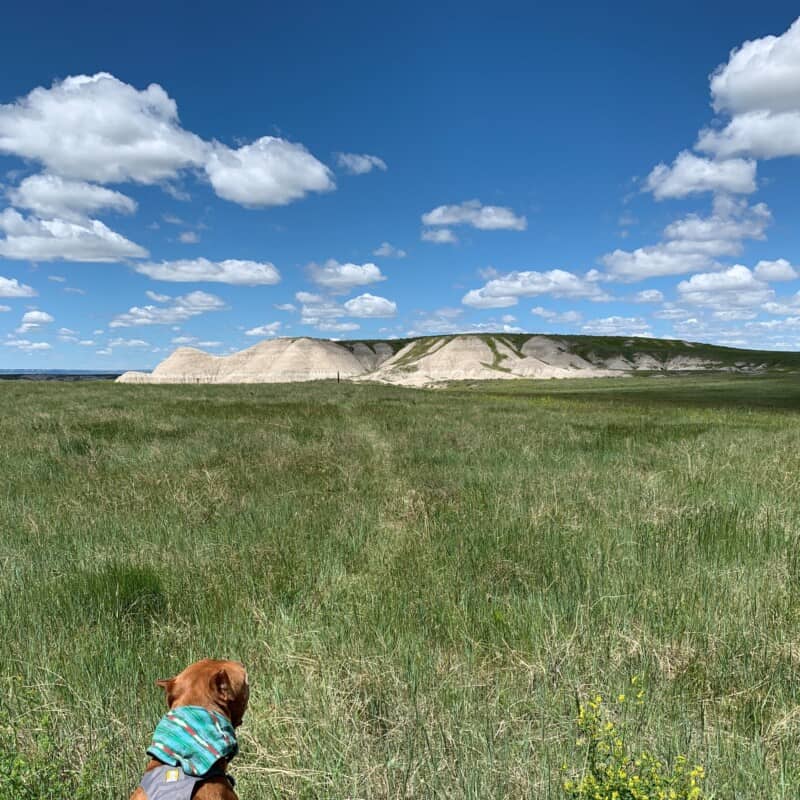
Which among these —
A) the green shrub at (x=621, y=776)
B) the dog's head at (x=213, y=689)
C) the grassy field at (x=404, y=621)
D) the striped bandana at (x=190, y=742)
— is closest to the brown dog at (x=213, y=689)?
the dog's head at (x=213, y=689)

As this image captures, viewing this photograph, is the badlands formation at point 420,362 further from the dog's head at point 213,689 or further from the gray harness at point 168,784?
the gray harness at point 168,784

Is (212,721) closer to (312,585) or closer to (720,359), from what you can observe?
(312,585)

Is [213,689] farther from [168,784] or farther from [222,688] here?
[168,784]

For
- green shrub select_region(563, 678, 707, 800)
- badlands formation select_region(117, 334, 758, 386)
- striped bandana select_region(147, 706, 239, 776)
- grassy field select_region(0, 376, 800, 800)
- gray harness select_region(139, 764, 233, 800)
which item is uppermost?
badlands formation select_region(117, 334, 758, 386)

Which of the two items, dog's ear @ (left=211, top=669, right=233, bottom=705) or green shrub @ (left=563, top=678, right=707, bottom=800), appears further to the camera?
dog's ear @ (left=211, top=669, right=233, bottom=705)

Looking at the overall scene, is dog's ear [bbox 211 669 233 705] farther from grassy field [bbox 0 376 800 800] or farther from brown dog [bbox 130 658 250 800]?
grassy field [bbox 0 376 800 800]

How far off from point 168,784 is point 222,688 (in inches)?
15.1

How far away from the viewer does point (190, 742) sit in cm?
196

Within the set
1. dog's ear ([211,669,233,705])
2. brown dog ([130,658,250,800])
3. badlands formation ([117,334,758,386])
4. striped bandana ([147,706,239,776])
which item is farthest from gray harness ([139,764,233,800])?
badlands formation ([117,334,758,386])

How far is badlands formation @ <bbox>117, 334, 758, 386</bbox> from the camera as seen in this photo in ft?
453

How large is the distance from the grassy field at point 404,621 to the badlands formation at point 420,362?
11861 centimetres

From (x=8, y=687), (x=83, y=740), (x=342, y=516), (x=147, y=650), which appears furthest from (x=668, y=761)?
(x=342, y=516)

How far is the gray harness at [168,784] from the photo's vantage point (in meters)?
1.85

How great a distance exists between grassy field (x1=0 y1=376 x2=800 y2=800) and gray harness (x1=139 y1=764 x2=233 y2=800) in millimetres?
746
